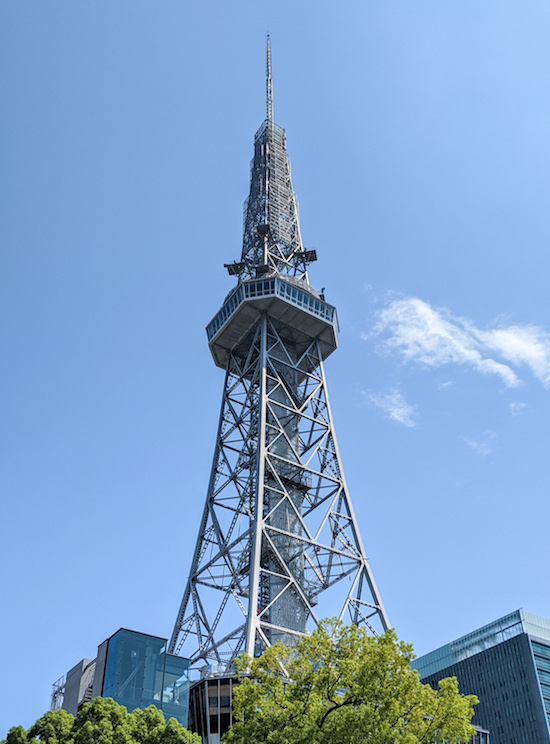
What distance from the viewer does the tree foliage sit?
28016mm

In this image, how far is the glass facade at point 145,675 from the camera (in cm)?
3559

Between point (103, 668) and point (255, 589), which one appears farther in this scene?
point (255, 589)

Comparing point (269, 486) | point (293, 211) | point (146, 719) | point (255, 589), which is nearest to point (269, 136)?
point (293, 211)

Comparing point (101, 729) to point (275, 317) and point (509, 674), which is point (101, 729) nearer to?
point (275, 317)

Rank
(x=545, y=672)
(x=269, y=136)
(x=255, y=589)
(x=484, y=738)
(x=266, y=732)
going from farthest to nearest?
1. (x=545, y=672)
2. (x=269, y=136)
3. (x=484, y=738)
4. (x=255, y=589)
5. (x=266, y=732)

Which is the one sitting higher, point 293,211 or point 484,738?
point 293,211

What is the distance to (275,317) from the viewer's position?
236ft

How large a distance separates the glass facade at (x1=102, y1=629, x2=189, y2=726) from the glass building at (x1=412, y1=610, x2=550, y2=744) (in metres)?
88.7

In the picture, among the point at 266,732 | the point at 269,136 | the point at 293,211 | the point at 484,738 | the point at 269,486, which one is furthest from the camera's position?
the point at 269,136

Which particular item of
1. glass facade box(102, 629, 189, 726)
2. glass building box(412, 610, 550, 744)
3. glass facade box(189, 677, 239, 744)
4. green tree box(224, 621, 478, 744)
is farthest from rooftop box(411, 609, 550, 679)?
green tree box(224, 621, 478, 744)

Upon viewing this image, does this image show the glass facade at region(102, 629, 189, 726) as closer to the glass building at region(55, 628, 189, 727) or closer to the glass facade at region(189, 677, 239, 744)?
the glass building at region(55, 628, 189, 727)

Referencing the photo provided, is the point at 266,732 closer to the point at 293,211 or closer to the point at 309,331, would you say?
the point at 309,331

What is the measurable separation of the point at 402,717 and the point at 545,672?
9876 cm

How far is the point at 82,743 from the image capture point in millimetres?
27781
